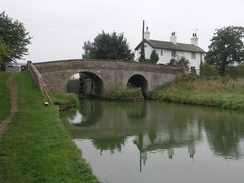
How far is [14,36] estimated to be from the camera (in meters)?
24.3

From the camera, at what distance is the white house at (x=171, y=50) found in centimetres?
3362

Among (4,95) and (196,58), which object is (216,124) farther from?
(196,58)

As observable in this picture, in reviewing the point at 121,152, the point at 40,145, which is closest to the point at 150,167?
the point at 121,152

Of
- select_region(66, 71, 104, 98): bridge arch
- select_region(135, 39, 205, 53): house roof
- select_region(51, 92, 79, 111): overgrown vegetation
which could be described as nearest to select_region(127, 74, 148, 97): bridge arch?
select_region(66, 71, 104, 98): bridge arch

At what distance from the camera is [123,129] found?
37.5ft

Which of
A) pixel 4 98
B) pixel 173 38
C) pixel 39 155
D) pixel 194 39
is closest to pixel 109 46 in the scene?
pixel 173 38

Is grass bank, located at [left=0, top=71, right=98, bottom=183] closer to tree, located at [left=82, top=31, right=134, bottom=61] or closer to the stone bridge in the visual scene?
the stone bridge

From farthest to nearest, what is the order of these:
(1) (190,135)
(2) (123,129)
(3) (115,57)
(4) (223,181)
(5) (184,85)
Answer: (3) (115,57) < (5) (184,85) < (2) (123,129) < (1) (190,135) < (4) (223,181)

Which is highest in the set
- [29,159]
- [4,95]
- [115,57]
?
[115,57]

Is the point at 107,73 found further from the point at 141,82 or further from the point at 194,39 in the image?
the point at 194,39

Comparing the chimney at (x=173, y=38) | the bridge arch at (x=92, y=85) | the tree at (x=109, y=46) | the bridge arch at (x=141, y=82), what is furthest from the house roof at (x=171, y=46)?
the bridge arch at (x=92, y=85)

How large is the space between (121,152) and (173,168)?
190 cm

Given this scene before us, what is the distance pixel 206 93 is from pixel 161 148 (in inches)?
625

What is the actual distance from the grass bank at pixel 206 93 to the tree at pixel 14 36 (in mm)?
14617
